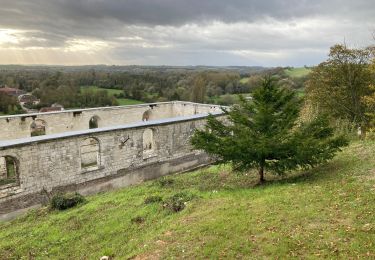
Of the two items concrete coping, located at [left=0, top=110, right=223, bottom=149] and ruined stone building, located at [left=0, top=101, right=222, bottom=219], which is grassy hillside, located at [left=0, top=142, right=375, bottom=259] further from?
concrete coping, located at [left=0, top=110, right=223, bottom=149]

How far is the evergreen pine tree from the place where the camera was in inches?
336

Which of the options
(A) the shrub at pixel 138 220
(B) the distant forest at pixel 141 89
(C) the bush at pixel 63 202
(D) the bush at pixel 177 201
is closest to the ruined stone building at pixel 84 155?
(C) the bush at pixel 63 202

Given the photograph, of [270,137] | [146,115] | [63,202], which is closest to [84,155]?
[146,115]

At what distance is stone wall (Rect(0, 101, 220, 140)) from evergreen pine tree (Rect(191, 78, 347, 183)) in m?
10.8

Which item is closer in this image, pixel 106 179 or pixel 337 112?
pixel 106 179

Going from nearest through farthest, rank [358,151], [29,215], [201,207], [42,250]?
1. [42,250]
2. [201,207]
3. [29,215]
4. [358,151]

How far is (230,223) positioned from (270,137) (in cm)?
279

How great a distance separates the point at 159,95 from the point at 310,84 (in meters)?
30.8

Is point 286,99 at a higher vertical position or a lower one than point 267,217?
higher

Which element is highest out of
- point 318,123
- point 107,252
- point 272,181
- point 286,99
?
point 286,99

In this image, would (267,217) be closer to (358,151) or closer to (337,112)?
(358,151)

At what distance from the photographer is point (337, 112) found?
21.9 metres

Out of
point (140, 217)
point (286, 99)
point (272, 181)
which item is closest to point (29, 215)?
point (140, 217)

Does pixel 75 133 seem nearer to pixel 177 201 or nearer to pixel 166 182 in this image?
pixel 166 182
